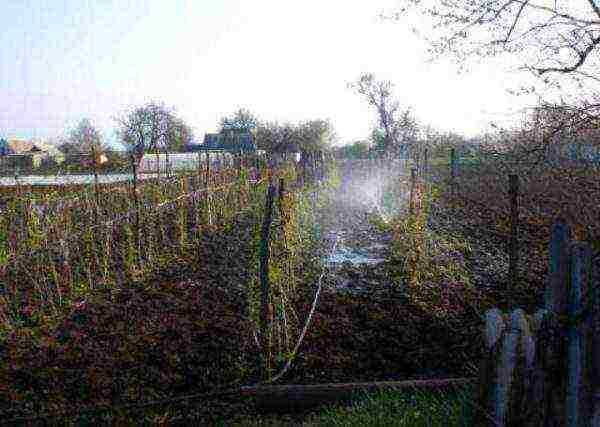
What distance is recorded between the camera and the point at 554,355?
2020 millimetres

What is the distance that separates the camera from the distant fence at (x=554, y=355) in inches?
73.9

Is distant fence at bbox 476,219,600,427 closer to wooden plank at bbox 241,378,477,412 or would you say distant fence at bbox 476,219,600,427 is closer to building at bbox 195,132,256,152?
wooden plank at bbox 241,378,477,412

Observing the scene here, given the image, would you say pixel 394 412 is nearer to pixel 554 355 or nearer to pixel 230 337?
pixel 554 355

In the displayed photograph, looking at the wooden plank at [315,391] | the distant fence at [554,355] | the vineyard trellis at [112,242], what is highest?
the distant fence at [554,355]

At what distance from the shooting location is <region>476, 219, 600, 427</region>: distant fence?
6.16ft

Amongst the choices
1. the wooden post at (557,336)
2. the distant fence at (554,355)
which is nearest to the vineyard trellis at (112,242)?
the distant fence at (554,355)

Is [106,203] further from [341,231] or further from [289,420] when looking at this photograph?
[289,420]

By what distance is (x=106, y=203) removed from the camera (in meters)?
10.4

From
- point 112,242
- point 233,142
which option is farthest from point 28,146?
point 112,242

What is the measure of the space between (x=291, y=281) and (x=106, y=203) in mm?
5497

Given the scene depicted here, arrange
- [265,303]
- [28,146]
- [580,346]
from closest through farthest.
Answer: [580,346]
[265,303]
[28,146]

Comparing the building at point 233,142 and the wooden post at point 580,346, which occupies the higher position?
the building at point 233,142

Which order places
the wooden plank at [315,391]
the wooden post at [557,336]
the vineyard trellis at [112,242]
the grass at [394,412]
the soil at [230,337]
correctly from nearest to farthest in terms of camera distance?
1. the wooden post at [557,336]
2. the grass at [394,412]
3. the wooden plank at [315,391]
4. the soil at [230,337]
5. the vineyard trellis at [112,242]

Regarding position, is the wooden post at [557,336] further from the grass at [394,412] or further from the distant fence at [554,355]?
the grass at [394,412]
